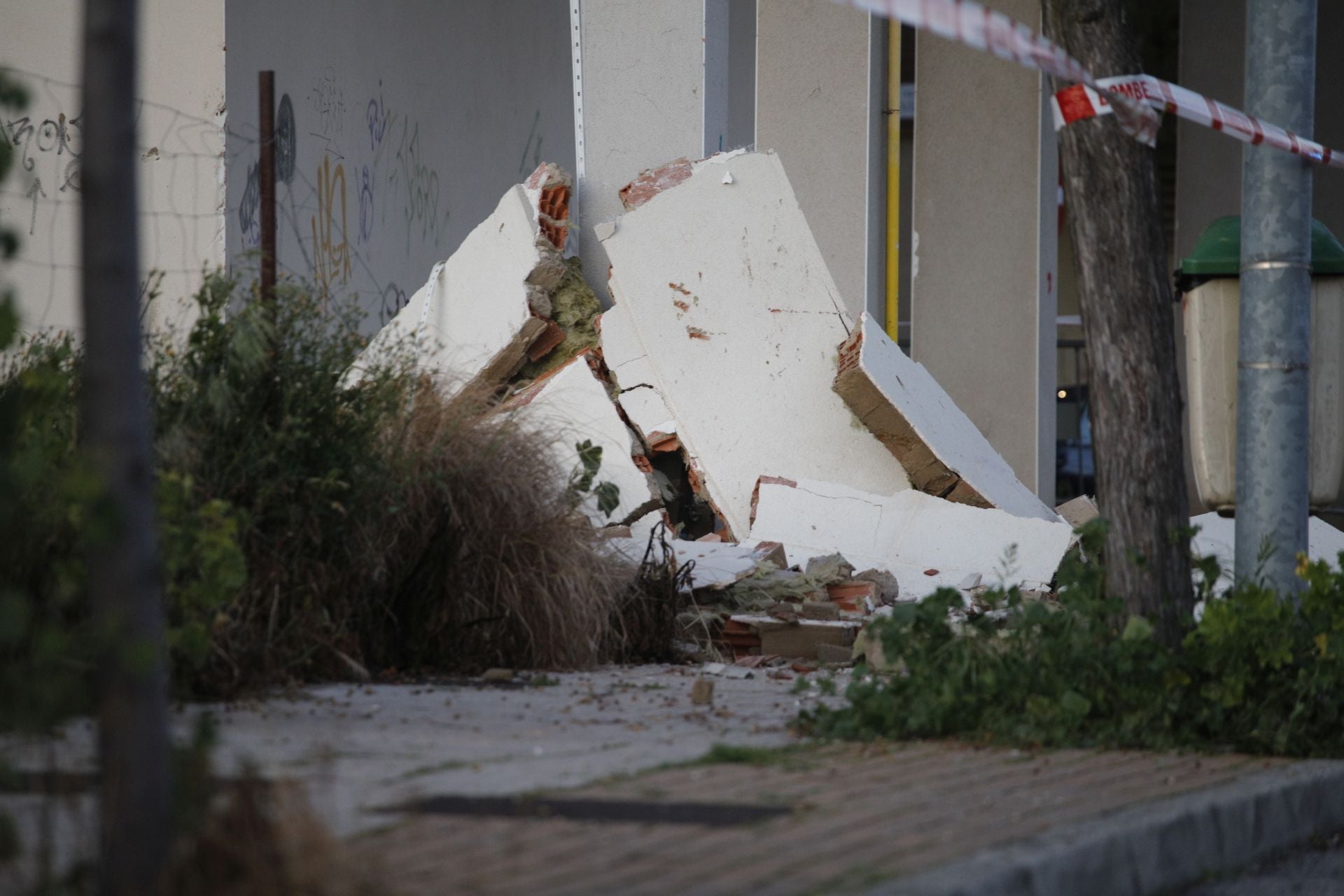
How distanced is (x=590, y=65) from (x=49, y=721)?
735cm

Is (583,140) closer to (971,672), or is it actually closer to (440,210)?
(440,210)

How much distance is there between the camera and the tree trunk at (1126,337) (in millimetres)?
4855

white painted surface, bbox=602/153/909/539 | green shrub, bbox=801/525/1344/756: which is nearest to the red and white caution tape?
green shrub, bbox=801/525/1344/756

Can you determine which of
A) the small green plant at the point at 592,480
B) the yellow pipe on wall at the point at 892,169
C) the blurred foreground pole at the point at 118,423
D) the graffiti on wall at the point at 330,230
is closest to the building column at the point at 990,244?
the yellow pipe on wall at the point at 892,169

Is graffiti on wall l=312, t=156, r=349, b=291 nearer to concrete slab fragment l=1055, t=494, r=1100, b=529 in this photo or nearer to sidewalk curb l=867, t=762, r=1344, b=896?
concrete slab fragment l=1055, t=494, r=1100, b=529

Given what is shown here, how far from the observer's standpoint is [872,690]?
462 cm

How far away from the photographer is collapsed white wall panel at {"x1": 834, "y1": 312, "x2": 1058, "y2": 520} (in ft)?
27.4

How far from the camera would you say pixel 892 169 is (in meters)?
13.2

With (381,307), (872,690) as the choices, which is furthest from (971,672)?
(381,307)

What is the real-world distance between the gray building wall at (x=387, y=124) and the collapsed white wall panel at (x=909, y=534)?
3092mm

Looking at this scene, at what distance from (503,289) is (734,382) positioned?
4.44 feet

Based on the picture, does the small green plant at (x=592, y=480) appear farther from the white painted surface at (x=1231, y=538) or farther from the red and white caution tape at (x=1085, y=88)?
the white painted surface at (x=1231, y=538)

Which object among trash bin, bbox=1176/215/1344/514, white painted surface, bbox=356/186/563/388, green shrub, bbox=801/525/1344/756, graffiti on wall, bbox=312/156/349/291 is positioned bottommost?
green shrub, bbox=801/525/1344/756

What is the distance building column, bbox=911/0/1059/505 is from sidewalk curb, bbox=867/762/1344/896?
882 centimetres
